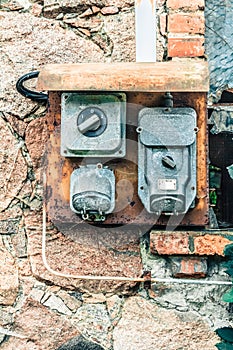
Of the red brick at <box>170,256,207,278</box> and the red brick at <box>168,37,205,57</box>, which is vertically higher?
the red brick at <box>168,37,205,57</box>

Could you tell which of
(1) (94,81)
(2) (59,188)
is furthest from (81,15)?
(2) (59,188)

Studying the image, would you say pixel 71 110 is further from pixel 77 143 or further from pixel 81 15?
pixel 81 15

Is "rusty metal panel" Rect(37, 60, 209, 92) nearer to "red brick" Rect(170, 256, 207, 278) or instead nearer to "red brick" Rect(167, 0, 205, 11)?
"red brick" Rect(167, 0, 205, 11)

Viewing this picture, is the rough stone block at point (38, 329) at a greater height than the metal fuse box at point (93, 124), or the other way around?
the metal fuse box at point (93, 124)

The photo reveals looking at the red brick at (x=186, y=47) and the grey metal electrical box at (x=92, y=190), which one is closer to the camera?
the grey metal electrical box at (x=92, y=190)

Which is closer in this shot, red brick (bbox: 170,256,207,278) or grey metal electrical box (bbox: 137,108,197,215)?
grey metal electrical box (bbox: 137,108,197,215)

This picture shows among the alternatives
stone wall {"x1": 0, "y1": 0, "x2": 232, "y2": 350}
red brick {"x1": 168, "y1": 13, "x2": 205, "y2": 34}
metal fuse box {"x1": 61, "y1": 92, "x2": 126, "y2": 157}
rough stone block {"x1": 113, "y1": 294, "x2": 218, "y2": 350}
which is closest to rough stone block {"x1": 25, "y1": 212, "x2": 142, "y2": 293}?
stone wall {"x1": 0, "y1": 0, "x2": 232, "y2": 350}

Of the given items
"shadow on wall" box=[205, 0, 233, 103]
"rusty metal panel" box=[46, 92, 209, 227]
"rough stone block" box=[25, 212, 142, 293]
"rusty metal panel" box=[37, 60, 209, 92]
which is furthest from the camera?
"shadow on wall" box=[205, 0, 233, 103]

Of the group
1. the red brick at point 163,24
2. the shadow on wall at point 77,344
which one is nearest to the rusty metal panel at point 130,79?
the red brick at point 163,24

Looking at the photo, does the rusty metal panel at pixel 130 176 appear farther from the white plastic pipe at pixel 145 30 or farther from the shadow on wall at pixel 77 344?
the shadow on wall at pixel 77 344
